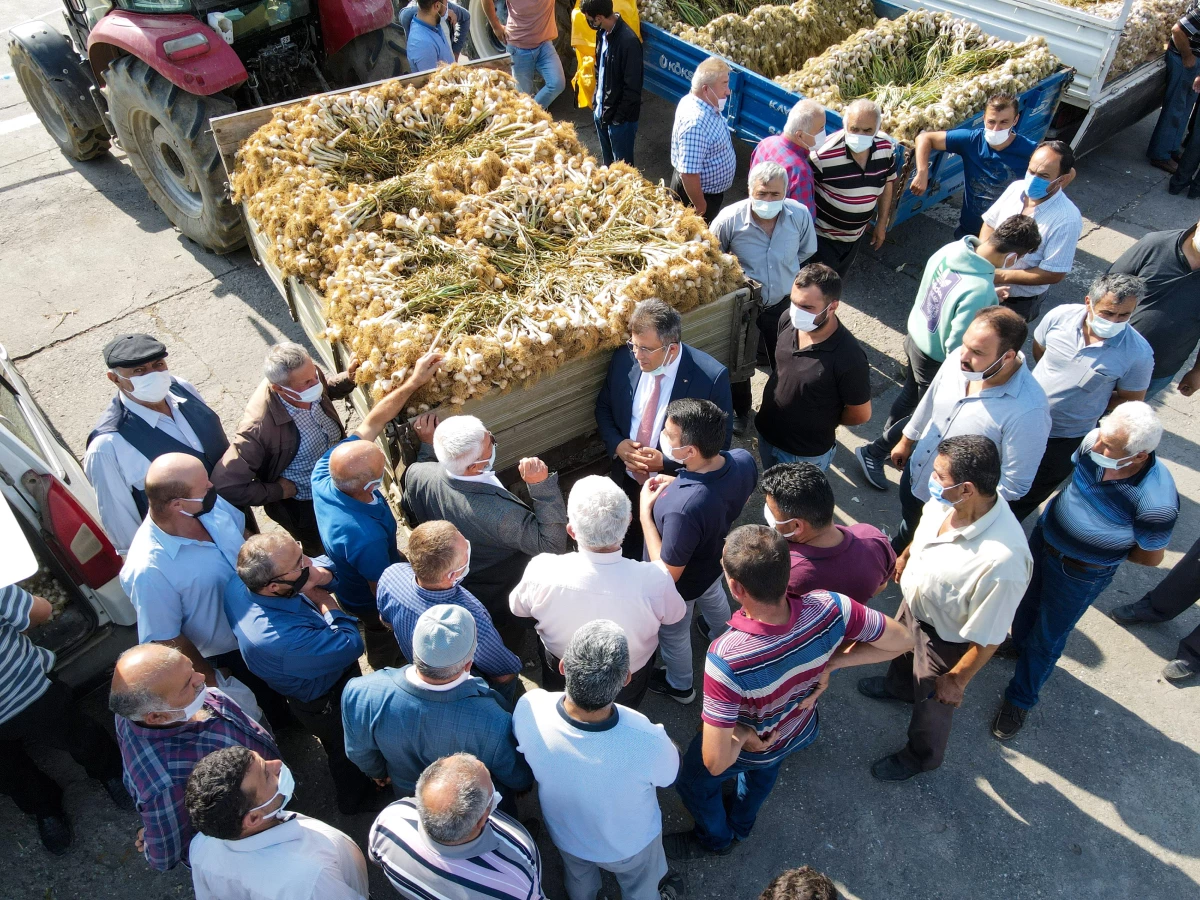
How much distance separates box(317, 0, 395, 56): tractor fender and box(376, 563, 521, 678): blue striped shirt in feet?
17.1

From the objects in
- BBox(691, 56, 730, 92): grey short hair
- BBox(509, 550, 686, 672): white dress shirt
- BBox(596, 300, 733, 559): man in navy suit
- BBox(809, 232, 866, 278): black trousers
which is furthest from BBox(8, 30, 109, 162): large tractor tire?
BBox(509, 550, 686, 672): white dress shirt

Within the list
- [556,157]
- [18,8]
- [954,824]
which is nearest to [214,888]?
[954,824]

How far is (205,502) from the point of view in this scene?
3363 millimetres

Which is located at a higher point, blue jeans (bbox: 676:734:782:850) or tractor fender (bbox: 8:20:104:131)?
tractor fender (bbox: 8:20:104:131)

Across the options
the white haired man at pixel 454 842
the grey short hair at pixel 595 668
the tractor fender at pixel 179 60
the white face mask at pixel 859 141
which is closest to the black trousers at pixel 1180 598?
the white face mask at pixel 859 141

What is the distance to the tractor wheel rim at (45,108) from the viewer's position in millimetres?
7723

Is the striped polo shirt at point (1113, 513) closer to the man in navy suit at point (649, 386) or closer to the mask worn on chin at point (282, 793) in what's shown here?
the man in navy suit at point (649, 386)

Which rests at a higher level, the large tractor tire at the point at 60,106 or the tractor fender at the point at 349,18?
the tractor fender at the point at 349,18

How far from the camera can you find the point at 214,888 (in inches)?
97.1

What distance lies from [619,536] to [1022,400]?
2.11 m

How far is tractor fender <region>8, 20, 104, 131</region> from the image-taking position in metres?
7.30

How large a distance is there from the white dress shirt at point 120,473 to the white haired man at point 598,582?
6.40 feet

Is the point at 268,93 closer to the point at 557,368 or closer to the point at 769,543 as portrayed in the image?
the point at 557,368

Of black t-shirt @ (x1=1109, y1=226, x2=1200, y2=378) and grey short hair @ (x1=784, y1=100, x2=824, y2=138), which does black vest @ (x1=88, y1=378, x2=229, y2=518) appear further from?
black t-shirt @ (x1=1109, y1=226, x2=1200, y2=378)
